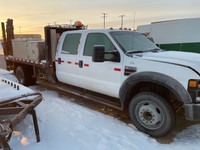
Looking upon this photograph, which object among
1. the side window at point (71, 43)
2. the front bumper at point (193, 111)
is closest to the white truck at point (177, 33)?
the side window at point (71, 43)

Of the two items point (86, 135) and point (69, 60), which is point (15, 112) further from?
point (69, 60)

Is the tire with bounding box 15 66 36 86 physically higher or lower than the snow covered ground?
higher

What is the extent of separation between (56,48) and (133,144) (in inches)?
130

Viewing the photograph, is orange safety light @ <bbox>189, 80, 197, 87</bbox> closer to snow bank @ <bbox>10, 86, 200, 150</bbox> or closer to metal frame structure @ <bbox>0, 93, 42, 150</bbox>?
snow bank @ <bbox>10, 86, 200, 150</bbox>

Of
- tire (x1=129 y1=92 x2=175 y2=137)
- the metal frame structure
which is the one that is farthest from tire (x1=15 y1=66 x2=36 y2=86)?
tire (x1=129 y1=92 x2=175 y2=137)

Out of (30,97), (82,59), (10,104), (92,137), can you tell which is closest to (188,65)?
(92,137)

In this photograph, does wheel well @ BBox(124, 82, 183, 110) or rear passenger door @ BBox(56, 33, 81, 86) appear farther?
rear passenger door @ BBox(56, 33, 81, 86)

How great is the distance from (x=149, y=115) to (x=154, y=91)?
444mm

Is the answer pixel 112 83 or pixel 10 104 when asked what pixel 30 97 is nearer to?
pixel 10 104

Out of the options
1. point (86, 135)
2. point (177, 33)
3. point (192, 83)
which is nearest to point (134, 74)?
point (192, 83)

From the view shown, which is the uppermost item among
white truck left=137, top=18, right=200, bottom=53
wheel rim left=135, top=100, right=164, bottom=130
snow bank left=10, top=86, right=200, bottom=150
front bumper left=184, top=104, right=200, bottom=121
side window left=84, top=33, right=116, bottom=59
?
white truck left=137, top=18, right=200, bottom=53

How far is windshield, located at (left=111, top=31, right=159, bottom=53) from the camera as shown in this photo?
3.62 meters

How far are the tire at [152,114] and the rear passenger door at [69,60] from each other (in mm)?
1724

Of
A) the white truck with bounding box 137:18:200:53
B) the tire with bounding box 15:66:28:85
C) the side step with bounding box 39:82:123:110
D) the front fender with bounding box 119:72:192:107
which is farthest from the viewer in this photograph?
the white truck with bounding box 137:18:200:53
